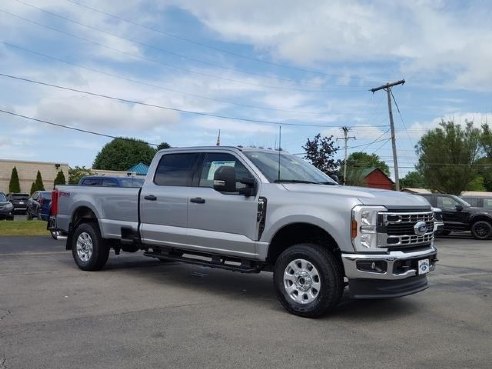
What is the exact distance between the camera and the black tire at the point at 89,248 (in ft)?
30.9

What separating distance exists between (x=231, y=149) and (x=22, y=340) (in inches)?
147

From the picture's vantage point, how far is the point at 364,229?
6207 mm

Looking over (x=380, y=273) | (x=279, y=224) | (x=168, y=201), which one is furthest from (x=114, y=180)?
(x=380, y=273)

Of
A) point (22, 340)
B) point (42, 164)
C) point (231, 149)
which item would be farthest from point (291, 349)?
point (42, 164)

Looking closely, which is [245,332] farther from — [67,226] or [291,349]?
[67,226]

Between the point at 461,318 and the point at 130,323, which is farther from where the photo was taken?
the point at 461,318

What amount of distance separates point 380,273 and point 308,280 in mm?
851

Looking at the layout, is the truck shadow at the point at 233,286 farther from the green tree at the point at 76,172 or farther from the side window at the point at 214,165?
the green tree at the point at 76,172

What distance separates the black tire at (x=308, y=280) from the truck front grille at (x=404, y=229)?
65cm

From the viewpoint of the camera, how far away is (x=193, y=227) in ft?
25.7

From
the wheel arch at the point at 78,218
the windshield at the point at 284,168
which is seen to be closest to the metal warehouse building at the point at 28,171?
the wheel arch at the point at 78,218

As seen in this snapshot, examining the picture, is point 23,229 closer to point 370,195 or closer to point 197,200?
point 197,200

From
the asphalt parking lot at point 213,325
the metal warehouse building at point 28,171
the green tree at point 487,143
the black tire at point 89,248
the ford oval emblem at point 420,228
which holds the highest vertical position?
the green tree at point 487,143

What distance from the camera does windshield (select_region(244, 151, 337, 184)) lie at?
7.43 m
